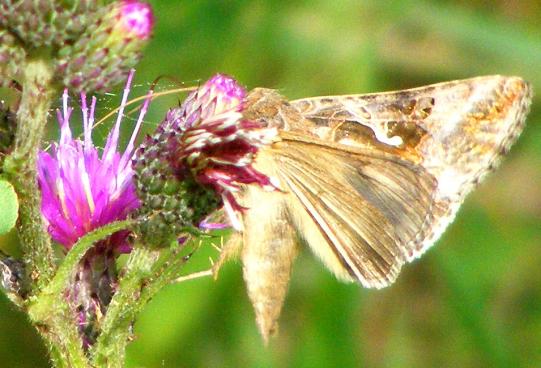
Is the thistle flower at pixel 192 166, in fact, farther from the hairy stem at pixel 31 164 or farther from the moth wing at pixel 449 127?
the moth wing at pixel 449 127

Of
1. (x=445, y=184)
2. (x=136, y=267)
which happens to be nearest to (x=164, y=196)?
(x=136, y=267)

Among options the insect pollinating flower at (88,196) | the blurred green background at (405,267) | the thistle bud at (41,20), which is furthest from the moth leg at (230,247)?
the blurred green background at (405,267)

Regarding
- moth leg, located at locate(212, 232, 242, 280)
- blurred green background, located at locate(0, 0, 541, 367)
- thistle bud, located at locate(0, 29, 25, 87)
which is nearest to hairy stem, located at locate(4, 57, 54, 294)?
thistle bud, located at locate(0, 29, 25, 87)

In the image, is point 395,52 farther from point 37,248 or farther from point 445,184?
point 37,248

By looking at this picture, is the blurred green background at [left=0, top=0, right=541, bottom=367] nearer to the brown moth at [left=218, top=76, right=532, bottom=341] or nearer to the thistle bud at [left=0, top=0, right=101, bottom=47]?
the brown moth at [left=218, top=76, right=532, bottom=341]

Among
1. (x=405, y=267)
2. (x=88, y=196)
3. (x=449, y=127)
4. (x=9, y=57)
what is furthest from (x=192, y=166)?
(x=405, y=267)
